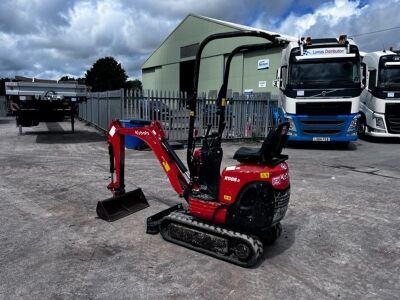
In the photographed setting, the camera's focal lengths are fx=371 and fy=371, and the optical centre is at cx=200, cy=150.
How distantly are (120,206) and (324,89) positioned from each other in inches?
354

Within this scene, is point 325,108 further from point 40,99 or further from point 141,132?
point 40,99

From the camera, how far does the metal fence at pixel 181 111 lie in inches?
508

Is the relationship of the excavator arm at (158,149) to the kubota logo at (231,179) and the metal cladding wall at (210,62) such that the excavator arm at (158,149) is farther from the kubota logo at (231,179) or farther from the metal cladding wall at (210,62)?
the metal cladding wall at (210,62)

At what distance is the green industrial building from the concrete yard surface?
1453cm

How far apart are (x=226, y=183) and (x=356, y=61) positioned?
1014cm

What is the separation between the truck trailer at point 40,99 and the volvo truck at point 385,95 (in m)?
12.2

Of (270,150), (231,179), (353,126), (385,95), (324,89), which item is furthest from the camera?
(385,95)

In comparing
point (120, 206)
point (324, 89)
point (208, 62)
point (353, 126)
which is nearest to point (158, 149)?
point (120, 206)

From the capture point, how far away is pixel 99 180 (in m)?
7.67

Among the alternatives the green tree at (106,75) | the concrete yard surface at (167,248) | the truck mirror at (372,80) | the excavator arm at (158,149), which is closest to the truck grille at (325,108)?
the truck mirror at (372,80)

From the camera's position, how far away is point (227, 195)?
4145 mm

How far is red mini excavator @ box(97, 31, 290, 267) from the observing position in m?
3.91

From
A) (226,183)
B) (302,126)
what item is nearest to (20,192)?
(226,183)

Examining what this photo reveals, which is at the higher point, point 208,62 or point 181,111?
point 208,62
